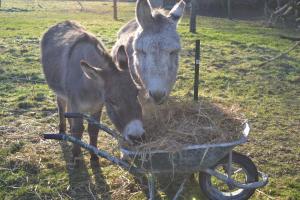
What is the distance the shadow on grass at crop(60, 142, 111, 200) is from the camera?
433 centimetres

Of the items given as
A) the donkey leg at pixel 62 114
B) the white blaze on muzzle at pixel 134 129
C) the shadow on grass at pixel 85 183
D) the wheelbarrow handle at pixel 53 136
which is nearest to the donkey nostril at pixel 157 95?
the white blaze on muzzle at pixel 134 129

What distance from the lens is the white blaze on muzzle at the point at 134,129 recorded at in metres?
3.54

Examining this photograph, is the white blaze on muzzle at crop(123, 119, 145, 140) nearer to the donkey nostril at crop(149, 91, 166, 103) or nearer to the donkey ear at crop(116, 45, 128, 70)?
the donkey nostril at crop(149, 91, 166, 103)

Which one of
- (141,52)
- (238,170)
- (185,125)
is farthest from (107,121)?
(238,170)

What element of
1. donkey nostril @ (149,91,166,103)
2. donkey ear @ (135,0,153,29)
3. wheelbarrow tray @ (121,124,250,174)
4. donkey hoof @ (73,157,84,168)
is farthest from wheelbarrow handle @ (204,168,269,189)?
donkey hoof @ (73,157,84,168)

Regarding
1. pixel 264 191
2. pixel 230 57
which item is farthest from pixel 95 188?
pixel 230 57

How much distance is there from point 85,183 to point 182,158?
5.31ft

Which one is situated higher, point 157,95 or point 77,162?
point 157,95

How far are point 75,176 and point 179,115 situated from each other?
4.97 ft

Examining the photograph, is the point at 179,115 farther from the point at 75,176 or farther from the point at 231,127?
the point at 75,176

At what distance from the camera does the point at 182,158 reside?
11.1 feet

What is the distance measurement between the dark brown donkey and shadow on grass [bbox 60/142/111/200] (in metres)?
0.18

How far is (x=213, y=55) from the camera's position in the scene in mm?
11320

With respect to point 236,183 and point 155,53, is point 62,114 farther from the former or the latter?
point 236,183
